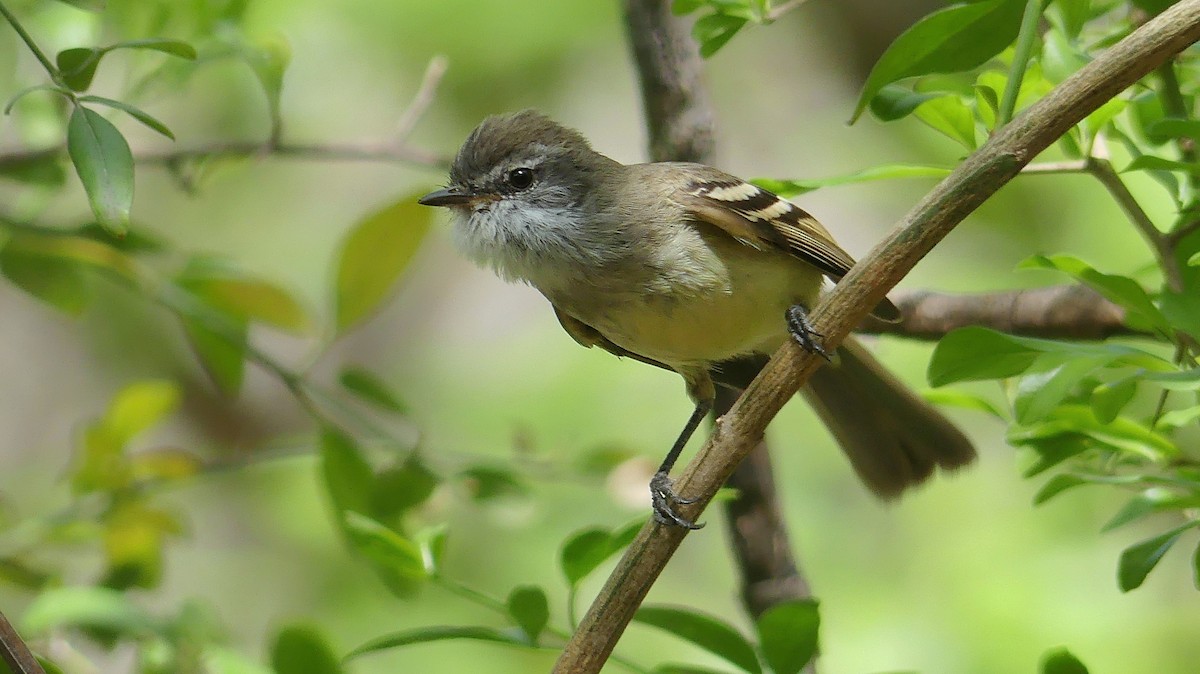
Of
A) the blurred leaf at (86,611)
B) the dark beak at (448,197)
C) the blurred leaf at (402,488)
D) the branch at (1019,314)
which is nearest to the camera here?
the blurred leaf at (86,611)

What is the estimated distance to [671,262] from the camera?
8.16ft

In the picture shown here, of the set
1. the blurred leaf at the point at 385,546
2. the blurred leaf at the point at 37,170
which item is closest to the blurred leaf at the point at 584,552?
the blurred leaf at the point at 385,546

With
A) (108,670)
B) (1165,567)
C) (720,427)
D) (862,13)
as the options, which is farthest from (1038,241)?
(108,670)

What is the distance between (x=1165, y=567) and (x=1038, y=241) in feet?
4.36

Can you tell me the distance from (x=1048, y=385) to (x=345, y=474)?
1.44m

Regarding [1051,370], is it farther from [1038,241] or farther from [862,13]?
[862,13]

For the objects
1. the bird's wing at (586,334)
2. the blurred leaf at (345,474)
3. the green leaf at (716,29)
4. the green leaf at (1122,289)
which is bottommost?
the blurred leaf at (345,474)

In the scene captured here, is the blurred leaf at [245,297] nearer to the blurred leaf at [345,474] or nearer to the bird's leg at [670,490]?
the blurred leaf at [345,474]

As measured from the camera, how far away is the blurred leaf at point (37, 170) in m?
2.57

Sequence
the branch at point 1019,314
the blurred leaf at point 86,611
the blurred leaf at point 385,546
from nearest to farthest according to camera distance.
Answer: the blurred leaf at point 385,546 < the blurred leaf at point 86,611 < the branch at point 1019,314

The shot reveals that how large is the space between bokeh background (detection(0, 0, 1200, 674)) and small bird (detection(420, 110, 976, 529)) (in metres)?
0.32

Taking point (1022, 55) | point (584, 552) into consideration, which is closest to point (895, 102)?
point (1022, 55)

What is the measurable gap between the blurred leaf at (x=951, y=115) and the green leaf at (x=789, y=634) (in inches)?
27.2

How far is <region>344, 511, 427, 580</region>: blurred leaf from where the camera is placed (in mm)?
1570
